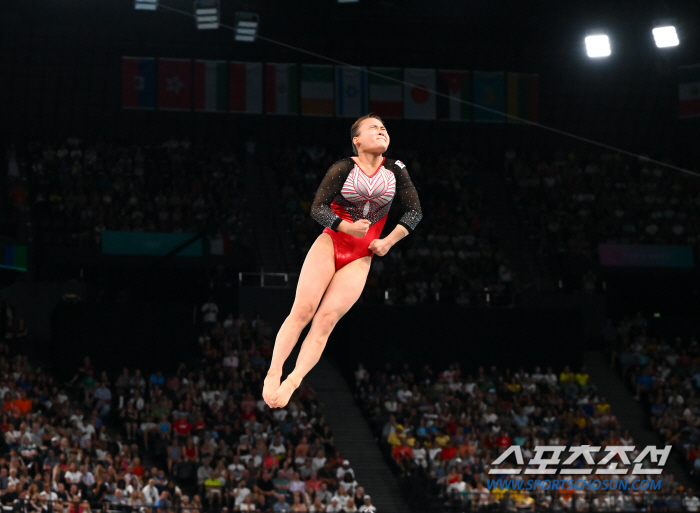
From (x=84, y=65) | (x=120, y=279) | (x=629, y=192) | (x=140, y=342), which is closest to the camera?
(x=140, y=342)

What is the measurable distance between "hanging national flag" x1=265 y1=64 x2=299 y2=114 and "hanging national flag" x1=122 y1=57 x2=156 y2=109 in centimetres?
372

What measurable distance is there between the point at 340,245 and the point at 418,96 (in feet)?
83.6

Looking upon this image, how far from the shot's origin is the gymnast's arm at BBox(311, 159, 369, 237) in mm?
6664

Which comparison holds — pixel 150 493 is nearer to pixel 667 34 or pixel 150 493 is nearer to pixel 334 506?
pixel 334 506

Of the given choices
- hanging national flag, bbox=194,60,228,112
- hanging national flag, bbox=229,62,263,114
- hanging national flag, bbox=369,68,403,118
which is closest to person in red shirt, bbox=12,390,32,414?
hanging national flag, bbox=194,60,228,112

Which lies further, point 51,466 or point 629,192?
point 629,192

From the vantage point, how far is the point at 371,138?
6848 millimetres

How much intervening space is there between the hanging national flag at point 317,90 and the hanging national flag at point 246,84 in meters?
1.44

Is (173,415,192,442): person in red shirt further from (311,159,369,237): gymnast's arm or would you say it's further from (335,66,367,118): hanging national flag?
(335,66,367,118): hanging national flag

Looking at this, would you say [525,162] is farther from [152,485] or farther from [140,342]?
[152,485]

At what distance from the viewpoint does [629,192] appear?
98.9ft

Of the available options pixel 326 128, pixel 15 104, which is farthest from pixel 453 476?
pixel 15 104

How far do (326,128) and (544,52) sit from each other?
853 cm

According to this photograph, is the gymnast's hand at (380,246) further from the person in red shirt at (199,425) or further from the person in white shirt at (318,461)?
the person in red shirt at (199,425)
